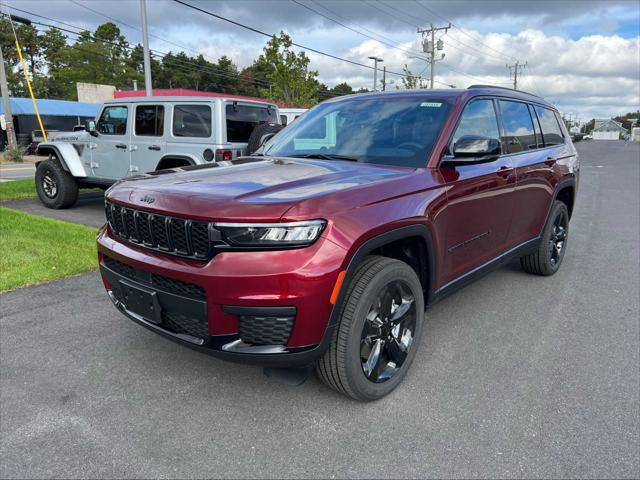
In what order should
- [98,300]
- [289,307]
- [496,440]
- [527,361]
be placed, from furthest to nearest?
[98,300], [527,361], [496,440], [289,307]

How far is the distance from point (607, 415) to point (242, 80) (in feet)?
264

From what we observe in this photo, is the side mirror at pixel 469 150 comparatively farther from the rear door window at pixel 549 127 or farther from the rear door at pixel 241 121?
the rear door at pixel 241 121

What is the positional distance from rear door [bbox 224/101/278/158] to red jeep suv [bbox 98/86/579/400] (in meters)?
3.29

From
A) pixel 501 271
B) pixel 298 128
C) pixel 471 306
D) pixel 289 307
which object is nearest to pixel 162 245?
pixel 289 307

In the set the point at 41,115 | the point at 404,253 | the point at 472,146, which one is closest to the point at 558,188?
the point at 472,146

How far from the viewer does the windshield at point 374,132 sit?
130 inches

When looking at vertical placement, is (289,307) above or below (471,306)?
above

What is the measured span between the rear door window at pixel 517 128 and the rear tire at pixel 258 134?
11.9 feet

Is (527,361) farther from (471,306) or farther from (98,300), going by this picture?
(98,300)

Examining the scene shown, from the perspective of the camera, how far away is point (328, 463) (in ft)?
7.66

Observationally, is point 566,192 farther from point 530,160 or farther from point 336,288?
point 336,288

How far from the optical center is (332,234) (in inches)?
92.6

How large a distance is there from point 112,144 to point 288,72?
2104 cm

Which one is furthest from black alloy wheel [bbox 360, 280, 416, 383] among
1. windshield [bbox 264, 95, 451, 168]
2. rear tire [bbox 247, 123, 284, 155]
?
rear tire [bbox 247, 123, 284, 155]
